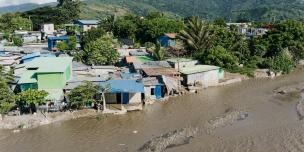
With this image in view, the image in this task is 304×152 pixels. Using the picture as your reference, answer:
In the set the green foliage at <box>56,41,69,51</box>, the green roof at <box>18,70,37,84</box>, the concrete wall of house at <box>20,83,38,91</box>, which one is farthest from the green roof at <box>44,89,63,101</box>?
the green foliage at <box>56,41,69,51</box>

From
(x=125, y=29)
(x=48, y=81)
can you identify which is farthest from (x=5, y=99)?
(x=125, y=29)

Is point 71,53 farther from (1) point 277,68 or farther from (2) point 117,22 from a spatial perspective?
(1) point 277,68

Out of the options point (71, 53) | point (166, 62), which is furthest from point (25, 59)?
point (166, 62)

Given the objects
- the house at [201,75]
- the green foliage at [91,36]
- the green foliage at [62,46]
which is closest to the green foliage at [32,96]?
the house at [201,75]

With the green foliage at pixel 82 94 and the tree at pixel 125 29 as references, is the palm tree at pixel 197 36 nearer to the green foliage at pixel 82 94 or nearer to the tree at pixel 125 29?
the tree at pixel 125 29

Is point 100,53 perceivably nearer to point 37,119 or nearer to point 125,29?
point 125,29
